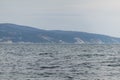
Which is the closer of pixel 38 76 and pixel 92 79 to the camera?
pixel 92 79

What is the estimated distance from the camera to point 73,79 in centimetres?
3853

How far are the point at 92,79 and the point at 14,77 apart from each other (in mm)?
9004

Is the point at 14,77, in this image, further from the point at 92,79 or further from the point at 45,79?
the point at 92,79

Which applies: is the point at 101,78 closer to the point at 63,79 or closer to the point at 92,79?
the point at 92,79

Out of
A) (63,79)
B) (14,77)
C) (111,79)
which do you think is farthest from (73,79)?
(14,77)

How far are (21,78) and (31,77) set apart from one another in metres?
1.54

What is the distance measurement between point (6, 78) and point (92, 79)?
9.76m

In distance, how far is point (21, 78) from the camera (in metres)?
38.5

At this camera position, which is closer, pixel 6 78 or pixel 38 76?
pixel 6 78

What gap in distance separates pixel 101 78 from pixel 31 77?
8176 millimetres

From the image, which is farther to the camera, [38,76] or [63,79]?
[38,76]

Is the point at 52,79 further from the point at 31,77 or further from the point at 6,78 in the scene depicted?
the point at 6,78

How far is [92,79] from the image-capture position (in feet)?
125

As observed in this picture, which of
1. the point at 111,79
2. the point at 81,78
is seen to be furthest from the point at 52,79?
the point at 111,79
